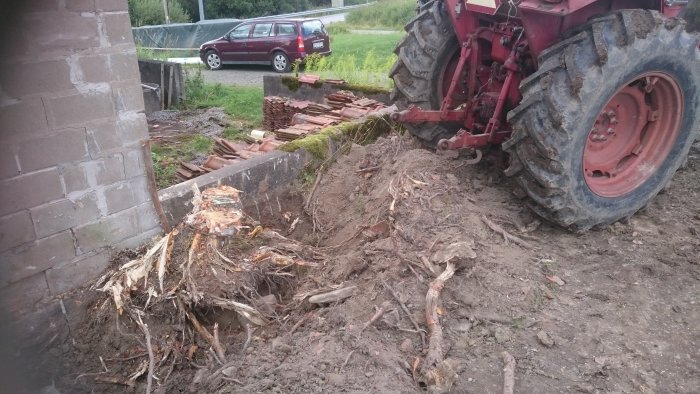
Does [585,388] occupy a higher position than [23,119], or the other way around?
[23,119]

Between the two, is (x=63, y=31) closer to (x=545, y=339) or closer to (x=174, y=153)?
(x=545, y=339)

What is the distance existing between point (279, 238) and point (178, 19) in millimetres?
32040

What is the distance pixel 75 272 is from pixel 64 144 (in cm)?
81

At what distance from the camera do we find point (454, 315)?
118 inches

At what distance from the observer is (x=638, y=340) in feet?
9.36

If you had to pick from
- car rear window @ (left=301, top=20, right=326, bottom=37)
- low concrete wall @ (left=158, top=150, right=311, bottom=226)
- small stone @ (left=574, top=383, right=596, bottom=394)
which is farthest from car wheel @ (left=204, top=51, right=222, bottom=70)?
small stone @ (left=574, top=383, right=596, bottom=394)

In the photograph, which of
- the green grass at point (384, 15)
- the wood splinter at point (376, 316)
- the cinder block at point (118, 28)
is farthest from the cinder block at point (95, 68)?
the green grass at point (384, 15)

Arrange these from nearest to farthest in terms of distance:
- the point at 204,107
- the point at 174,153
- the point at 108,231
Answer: the point at 108,231
the point at 174,153
the point at 204,107

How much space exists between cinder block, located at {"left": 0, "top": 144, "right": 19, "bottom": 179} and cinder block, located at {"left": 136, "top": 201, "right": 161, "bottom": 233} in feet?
2.80

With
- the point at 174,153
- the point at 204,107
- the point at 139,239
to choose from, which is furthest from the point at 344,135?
the point at 204,107

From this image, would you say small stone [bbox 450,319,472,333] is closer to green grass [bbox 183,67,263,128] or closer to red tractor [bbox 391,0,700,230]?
red tractor [bbox 391,0,700,230]

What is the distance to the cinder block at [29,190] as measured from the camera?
2.88m

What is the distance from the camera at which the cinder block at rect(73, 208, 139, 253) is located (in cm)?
330

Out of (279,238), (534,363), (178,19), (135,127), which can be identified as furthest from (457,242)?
(178,19)
